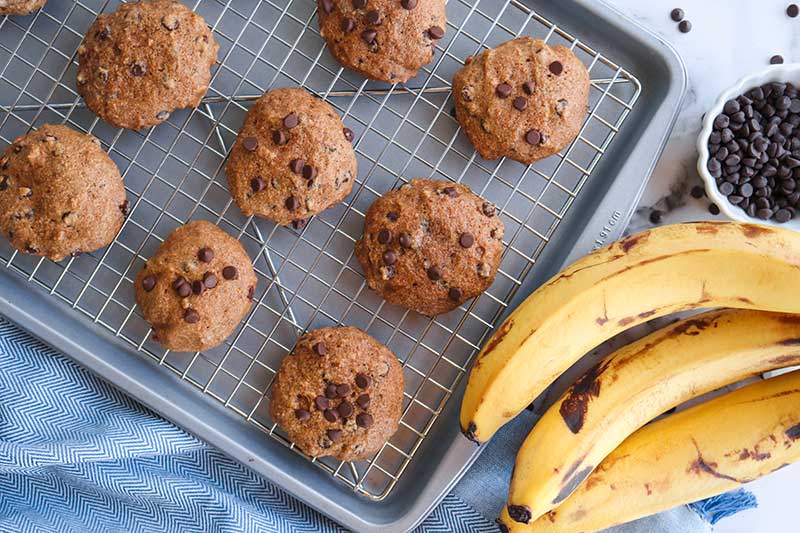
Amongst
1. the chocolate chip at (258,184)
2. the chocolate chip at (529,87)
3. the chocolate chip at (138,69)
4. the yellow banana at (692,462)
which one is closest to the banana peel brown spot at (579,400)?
the yellow banana at (692,462)

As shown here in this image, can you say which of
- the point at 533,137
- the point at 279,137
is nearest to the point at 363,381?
the point at 279,137

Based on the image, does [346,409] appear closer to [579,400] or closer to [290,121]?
[579,400]

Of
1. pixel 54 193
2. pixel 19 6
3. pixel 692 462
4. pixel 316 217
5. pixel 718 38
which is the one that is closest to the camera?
pixel 692 462

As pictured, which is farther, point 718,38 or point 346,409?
point 718,38

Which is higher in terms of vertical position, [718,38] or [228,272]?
[718,38]

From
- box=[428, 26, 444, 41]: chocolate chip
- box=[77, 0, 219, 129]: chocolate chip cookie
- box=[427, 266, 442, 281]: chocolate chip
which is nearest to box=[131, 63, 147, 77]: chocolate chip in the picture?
box=[77, 0, 219, 129]: chocolate chip cookie

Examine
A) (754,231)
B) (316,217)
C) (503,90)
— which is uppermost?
(754,231)

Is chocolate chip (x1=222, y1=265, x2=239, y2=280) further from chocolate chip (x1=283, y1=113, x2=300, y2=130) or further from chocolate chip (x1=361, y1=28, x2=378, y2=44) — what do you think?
chocolate chip (x1=361, y1=28, x2=378, y2=44)

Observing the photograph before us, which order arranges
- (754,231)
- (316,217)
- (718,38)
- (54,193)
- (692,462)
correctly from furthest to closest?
(718,38), (316,217), (54,193), (692,462), (754,231)
